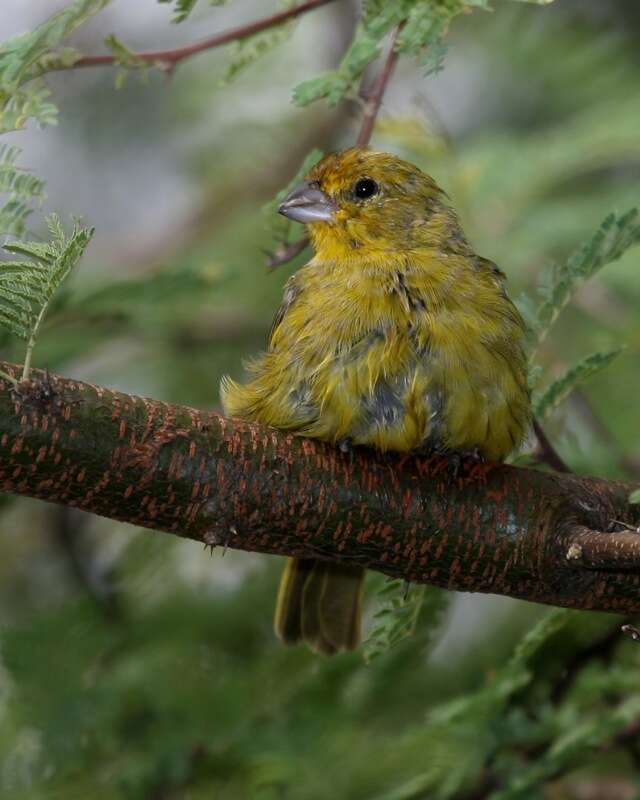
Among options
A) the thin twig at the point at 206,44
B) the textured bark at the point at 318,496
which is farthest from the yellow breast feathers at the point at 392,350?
the thin twig at the point at 206,44

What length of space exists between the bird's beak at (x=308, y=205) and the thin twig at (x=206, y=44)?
1.36 feet

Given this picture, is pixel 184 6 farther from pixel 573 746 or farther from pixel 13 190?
pixel 573 746

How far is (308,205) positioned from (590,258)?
2.69 feet

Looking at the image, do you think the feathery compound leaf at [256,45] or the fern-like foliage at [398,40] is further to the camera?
the feathery compound leaf at [256,45]

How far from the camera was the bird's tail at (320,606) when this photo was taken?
3588 millimetres

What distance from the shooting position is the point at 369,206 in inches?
142

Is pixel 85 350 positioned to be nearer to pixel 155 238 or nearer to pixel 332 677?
pixel 332 677

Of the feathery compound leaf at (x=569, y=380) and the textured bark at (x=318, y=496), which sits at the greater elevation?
the feathery compound leaf at (x=569, y=380)

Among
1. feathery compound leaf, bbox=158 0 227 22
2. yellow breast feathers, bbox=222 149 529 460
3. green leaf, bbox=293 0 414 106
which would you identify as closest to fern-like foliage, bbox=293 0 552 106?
green leaf, bbox=293 0 414 106

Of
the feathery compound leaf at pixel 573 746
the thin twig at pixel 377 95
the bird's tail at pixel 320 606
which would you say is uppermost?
the thin twig at pixel 377 95

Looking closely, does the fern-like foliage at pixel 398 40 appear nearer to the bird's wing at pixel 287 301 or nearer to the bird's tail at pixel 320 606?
the bird's wing at pixel 287 301

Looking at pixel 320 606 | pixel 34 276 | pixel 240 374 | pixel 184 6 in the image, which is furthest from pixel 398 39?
pixel 240 374

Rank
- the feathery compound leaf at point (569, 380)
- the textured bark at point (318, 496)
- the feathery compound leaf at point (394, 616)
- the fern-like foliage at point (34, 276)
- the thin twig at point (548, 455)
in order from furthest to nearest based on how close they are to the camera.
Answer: the thin twig at point (548, 455) → the feathery compound leaf at point (569, 380) → the feathery compound leaf at point (394, 616) → the textured bark at point (318, 496) → the fern-like foliage at point (34, 276)

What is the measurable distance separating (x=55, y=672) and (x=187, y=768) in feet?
1.53
